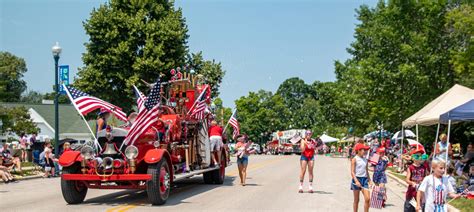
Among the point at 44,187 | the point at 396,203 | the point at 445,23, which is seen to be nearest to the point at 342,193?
the point at 396,203

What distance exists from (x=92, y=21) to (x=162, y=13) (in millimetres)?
4187

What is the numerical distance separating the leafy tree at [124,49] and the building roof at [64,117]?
2389 cm

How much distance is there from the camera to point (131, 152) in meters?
12.4

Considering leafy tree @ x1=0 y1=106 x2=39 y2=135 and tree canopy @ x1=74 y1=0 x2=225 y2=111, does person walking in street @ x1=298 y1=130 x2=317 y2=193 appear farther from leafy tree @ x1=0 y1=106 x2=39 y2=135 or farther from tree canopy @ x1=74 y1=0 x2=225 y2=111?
leafy tree @ x1=0 y1=106 x2=39 y2=135

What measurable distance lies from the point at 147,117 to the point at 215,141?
5.29m

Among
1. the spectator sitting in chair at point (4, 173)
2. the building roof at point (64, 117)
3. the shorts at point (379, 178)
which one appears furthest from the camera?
the building roof at point (64, 117)

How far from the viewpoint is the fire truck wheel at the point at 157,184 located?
12.2m

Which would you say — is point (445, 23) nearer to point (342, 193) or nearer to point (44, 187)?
point (342, 193)

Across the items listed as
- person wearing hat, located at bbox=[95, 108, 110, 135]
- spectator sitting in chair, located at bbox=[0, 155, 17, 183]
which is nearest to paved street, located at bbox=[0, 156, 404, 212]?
spectator sitting in chair, located at bbox=[0, 155, 17, 183]

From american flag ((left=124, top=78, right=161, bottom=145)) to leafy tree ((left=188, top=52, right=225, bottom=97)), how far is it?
22106 millimetres

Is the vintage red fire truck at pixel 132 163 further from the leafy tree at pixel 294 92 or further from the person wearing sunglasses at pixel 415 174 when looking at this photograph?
the leafy tree at pixel 294 92

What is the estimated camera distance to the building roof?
180ft

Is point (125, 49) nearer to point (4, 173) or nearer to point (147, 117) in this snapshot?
point (4, 173)

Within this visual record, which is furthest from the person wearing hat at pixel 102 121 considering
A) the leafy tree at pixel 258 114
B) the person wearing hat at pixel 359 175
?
the leafy tree at pixel 258 114
